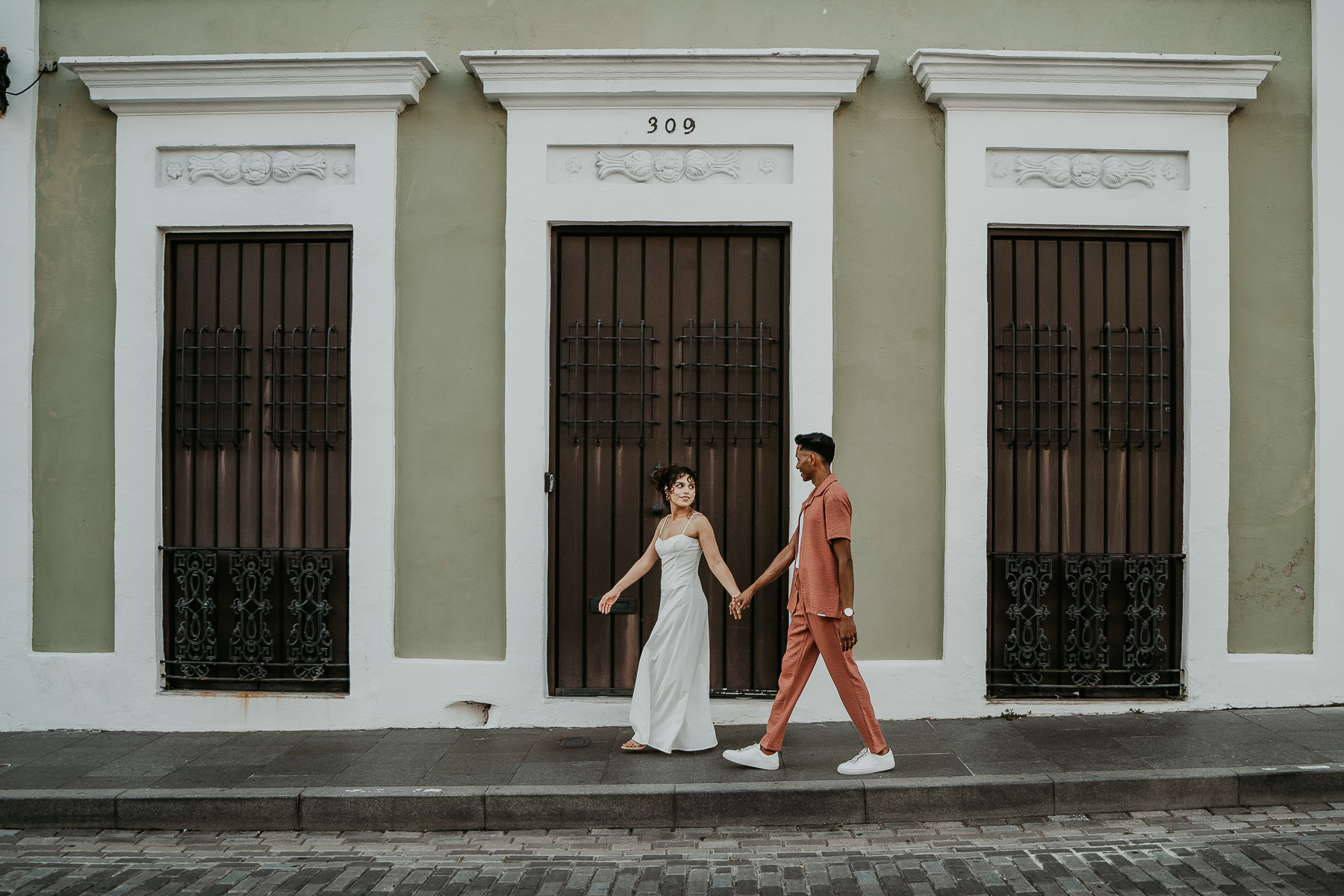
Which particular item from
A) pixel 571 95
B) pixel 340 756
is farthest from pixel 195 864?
pixel 571 95

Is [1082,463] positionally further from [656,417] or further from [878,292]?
[656,417]

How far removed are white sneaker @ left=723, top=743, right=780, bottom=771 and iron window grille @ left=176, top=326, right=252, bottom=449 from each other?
3.99 m

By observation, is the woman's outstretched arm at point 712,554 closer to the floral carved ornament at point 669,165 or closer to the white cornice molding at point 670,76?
the floral carved ornament at point 669,165

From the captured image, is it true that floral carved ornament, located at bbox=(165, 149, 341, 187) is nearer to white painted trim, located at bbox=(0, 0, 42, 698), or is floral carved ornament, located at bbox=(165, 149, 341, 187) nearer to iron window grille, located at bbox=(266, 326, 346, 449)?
iron window grille, located at bbox=(266, 326, 346, 449)

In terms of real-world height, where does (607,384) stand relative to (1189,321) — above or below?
below

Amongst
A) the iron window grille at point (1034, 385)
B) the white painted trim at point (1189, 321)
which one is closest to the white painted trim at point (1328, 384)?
the white painted trim at point (1189, 321)

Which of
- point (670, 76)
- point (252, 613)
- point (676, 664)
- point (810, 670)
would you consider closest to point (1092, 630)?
point (810, 670)

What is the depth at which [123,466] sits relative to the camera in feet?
21.4

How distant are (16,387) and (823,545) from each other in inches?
217

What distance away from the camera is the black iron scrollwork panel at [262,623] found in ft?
21.7

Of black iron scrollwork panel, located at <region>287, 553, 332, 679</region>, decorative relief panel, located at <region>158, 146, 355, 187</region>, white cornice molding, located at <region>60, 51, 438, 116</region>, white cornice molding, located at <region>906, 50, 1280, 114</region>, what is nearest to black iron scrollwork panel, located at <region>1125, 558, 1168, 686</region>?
white cornice molding, located at <region>906, 50, 1280, 114</region>

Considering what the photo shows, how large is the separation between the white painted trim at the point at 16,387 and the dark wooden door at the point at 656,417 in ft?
11.7

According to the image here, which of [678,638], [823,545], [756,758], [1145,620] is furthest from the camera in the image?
[1145,620]

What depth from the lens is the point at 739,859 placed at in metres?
4.51
